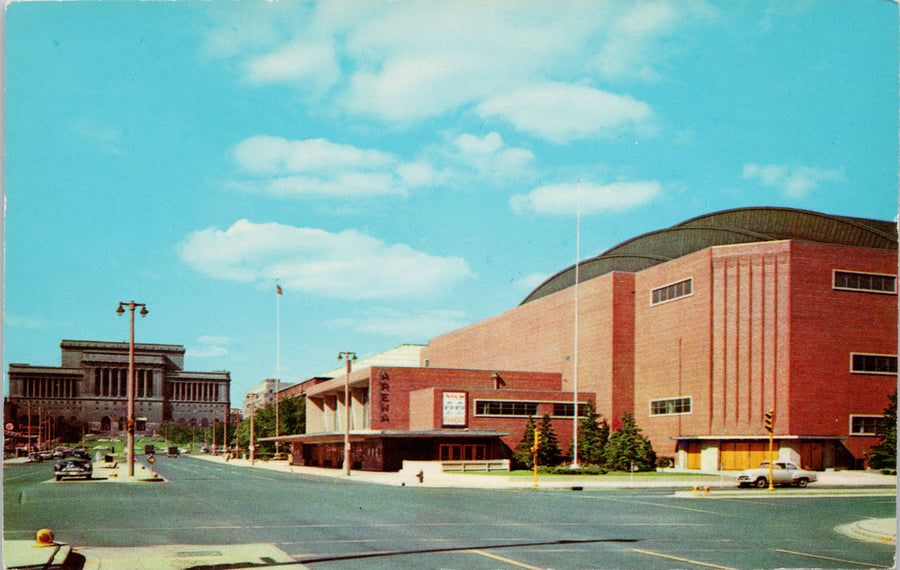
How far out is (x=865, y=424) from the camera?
202 ft

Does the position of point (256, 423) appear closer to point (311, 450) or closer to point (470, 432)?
point (311, 450)

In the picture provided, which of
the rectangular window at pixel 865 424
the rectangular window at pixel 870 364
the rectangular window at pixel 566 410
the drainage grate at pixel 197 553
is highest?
the rectangular window at pixel 870 364

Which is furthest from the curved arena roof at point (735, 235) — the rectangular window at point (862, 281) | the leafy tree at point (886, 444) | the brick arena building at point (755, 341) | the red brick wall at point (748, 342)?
the leafy tree at point (886, 444)

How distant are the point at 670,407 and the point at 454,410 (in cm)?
1870

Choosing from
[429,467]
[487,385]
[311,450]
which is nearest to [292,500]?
[429,467]

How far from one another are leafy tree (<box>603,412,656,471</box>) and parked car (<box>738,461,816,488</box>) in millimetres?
16356

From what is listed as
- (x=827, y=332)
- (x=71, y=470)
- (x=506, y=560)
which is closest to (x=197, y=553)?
(x=506, y=560)

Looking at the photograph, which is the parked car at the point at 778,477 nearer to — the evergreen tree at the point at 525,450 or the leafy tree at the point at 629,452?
the leafy tree at the point at 629,452

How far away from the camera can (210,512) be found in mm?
27562

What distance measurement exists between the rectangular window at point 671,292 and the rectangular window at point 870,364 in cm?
1377

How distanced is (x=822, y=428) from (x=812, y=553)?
45.4 m

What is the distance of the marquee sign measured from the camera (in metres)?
74.8

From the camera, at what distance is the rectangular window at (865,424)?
61281 mm

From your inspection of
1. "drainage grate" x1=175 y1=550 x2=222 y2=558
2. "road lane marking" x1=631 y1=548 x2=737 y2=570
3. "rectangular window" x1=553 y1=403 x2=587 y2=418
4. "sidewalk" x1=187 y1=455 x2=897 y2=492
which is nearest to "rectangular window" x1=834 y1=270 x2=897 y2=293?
"sidewalk" x1=187 y1=455 x2=897 y2=492
